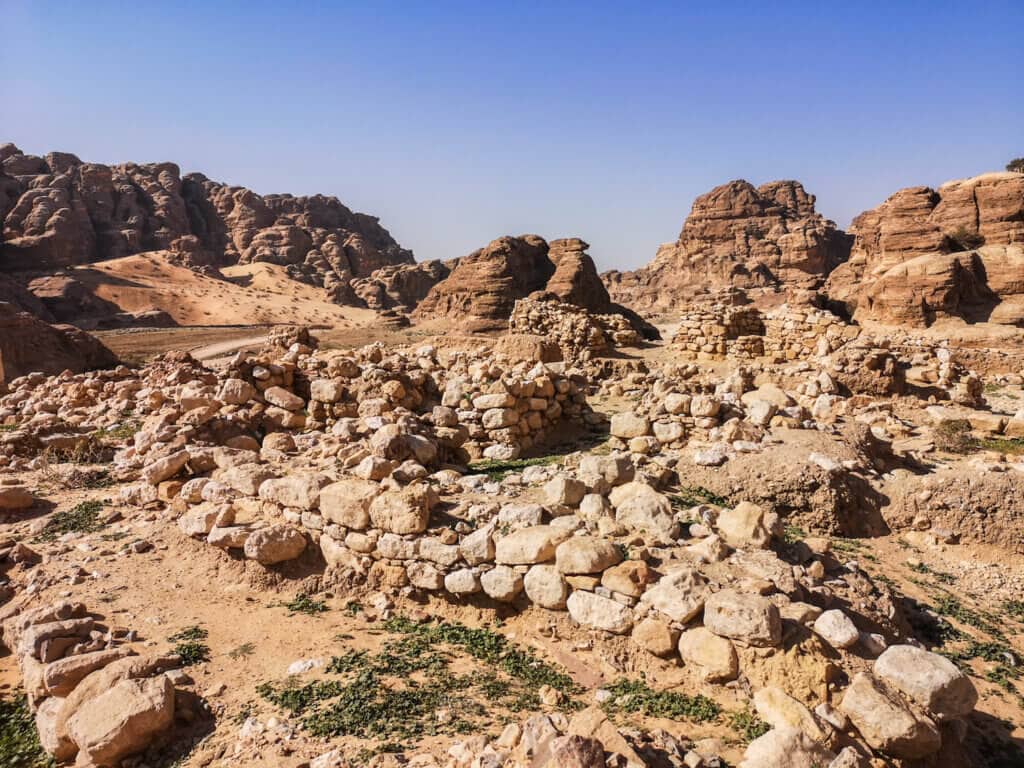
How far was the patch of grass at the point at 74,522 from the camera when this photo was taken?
7.31m

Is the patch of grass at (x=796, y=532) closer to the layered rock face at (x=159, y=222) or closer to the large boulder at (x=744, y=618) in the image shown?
the large boulder at (x=744, y=618)

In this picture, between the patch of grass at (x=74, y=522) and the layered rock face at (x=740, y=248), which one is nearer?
the patch of grass at (x=74, y=522)

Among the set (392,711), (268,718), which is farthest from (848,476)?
(268,718)

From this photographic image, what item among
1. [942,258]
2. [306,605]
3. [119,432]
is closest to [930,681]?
[306,605]

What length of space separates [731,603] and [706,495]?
11.3 ft

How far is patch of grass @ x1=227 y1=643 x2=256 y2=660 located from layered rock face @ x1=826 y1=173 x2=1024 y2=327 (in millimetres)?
30307

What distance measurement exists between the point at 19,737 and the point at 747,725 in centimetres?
527

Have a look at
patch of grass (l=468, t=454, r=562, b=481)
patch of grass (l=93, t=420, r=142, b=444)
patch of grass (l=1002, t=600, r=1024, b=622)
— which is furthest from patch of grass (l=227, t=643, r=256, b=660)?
patch of grass (l=1002, t=600, r=1024, b=622)

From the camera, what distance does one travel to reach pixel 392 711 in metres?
4.12

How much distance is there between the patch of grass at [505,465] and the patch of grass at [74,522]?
4935 mm

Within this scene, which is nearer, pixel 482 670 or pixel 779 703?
pixel 779 703

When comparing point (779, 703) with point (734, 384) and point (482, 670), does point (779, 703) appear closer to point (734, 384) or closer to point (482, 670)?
point (482, 670)

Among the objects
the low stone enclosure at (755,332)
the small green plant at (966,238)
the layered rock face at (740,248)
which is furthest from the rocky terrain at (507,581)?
the layered rock face at (740,248)

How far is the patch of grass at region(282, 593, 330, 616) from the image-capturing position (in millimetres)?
5766
